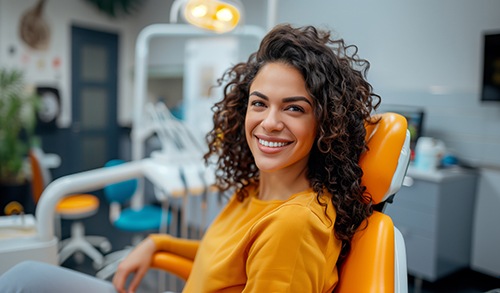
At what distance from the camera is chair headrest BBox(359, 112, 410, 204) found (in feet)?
3.11

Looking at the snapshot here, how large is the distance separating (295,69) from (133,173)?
3.44 ft

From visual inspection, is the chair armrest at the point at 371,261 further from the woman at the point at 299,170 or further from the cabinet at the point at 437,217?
the cabinet at the point at 437,217

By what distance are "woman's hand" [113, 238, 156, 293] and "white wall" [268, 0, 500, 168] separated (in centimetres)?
88

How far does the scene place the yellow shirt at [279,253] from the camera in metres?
0.83

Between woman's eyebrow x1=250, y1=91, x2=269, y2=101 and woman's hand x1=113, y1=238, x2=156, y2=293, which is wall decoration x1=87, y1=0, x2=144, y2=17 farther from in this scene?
woman's eyebrow x1=250, y1=91, x2=269, y2=101

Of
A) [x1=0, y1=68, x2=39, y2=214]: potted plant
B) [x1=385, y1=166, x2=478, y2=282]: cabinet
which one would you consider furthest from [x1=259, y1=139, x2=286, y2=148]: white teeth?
[x1=0, y1=68, x2=39, y2=214]: potted plant

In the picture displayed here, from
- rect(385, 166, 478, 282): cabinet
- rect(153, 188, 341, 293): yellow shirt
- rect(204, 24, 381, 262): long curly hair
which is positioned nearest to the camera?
rect(153, 188, 341, 293): yellow shirt

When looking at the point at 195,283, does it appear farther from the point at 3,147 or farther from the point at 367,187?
the point at 3,147

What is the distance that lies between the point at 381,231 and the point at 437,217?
68.8 inches

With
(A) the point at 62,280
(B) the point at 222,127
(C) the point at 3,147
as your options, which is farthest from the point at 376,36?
(C) the point at 3,147

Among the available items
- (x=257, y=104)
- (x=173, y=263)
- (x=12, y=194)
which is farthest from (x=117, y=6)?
(x=257, y=104)

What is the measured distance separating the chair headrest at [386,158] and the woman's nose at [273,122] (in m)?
0.21

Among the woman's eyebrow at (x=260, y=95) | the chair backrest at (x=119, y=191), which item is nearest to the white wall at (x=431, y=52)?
the woman's eyebrow at (x=260, y=95)

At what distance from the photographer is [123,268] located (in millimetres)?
1270
